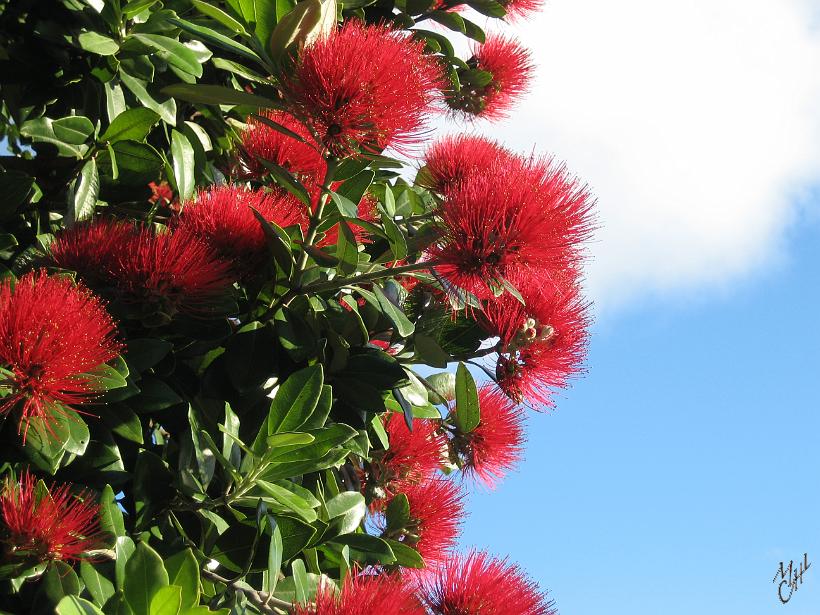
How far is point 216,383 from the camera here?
2.10 meters

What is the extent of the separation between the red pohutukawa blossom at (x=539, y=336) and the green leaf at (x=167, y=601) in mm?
955

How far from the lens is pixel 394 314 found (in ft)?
6.50

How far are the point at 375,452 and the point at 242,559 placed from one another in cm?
65

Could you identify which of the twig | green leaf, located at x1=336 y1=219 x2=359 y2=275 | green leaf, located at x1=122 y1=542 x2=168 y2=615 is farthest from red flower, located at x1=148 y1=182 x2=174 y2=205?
green leaf, located at x1=122 y1=542 x2=168 y2=615

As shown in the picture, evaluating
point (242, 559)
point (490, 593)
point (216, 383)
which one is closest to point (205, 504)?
A: point (242, 559)

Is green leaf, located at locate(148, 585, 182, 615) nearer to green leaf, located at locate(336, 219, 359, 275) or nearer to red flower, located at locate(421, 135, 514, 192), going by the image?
green leaf, located at locate(336, 219, 359, 275)

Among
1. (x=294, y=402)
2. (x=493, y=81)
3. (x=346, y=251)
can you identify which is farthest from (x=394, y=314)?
(x=493, y=81)

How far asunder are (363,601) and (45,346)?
688 millimetres

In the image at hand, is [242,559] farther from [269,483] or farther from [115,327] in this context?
[115,327]

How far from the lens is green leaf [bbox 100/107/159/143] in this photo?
2287mm

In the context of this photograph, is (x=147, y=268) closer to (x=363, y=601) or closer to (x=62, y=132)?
(x=62, y=132)

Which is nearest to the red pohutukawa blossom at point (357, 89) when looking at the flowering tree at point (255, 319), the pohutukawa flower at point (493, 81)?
the flowering tree at point (255, 319)

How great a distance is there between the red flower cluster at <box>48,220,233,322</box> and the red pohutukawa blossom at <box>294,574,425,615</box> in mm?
630

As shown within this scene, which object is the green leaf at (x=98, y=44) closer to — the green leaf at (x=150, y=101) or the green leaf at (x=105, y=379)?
the green leaf at (x=150, y=101)
